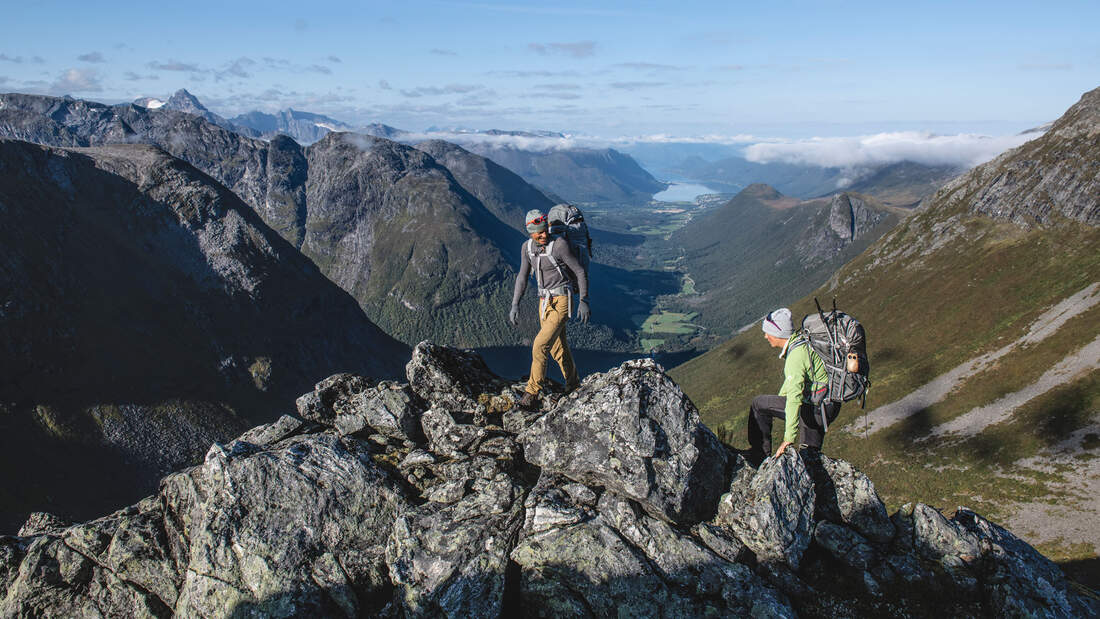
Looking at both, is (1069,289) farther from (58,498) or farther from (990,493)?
(58,498)

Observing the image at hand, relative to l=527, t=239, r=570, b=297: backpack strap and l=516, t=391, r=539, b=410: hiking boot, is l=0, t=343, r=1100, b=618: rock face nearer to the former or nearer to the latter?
l=516, t=391, r=539, b=410: hiking boot

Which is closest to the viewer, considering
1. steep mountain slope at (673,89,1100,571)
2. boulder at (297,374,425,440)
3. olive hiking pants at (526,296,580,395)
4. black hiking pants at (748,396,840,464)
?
black hiking pants at (748,396,840,464)

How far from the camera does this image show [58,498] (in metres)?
104

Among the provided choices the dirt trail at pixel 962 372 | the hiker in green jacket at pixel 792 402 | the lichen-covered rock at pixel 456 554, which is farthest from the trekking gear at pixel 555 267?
the dirt trail at pixel 962 372

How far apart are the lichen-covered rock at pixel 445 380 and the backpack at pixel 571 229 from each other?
23.7ft

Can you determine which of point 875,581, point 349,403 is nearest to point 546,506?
point 875,581

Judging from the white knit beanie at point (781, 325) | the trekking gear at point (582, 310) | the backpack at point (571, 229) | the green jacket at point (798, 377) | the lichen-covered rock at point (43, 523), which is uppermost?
the backpack at point (571, 229)

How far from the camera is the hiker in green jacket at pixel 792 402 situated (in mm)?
16625

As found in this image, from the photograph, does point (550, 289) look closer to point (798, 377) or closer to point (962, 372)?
point (798, 377)

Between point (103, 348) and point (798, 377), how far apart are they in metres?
182

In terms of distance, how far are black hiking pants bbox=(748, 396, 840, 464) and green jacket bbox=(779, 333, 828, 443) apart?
0.79 meters

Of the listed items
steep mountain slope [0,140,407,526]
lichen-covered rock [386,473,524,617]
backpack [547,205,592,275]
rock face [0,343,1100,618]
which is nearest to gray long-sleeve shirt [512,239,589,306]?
backpack [547,205,592,275]

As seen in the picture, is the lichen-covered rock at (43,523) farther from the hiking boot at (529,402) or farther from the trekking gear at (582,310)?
the trekking gear at (582,310)

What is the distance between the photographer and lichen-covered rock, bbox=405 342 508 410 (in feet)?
74.4
